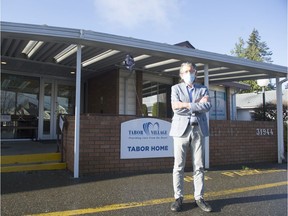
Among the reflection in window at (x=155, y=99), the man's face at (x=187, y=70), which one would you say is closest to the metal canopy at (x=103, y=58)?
the reflection in window at (x=155, y=99)

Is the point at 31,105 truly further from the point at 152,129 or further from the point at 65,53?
the point at 152,129

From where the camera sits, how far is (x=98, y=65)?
9.16 meters

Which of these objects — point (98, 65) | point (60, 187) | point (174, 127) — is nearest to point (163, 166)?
point (60, 187)

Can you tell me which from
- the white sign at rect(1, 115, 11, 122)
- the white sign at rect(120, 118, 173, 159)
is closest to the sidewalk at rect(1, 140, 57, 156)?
the white sign at rect(1, 115, 11, 122)

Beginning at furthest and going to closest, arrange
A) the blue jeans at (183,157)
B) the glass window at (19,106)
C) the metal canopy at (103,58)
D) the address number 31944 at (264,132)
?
the glass window at (19,106) < the address number 31944 at (264,132) < the metal canopy at (103,58) < the blue jeans at (183,157)

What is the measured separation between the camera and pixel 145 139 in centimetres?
694

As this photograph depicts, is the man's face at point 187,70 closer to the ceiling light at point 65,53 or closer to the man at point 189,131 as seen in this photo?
the man at point 189,131

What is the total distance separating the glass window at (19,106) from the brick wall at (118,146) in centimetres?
416

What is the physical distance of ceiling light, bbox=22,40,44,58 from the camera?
6863 mm

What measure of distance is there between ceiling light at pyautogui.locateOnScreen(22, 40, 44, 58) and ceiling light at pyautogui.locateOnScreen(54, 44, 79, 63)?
0.63 metres

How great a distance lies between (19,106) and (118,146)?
5.45 m

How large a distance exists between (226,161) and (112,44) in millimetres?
4390

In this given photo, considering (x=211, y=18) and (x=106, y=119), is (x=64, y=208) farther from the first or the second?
(x=211, y=18)

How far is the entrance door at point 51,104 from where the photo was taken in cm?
1077
